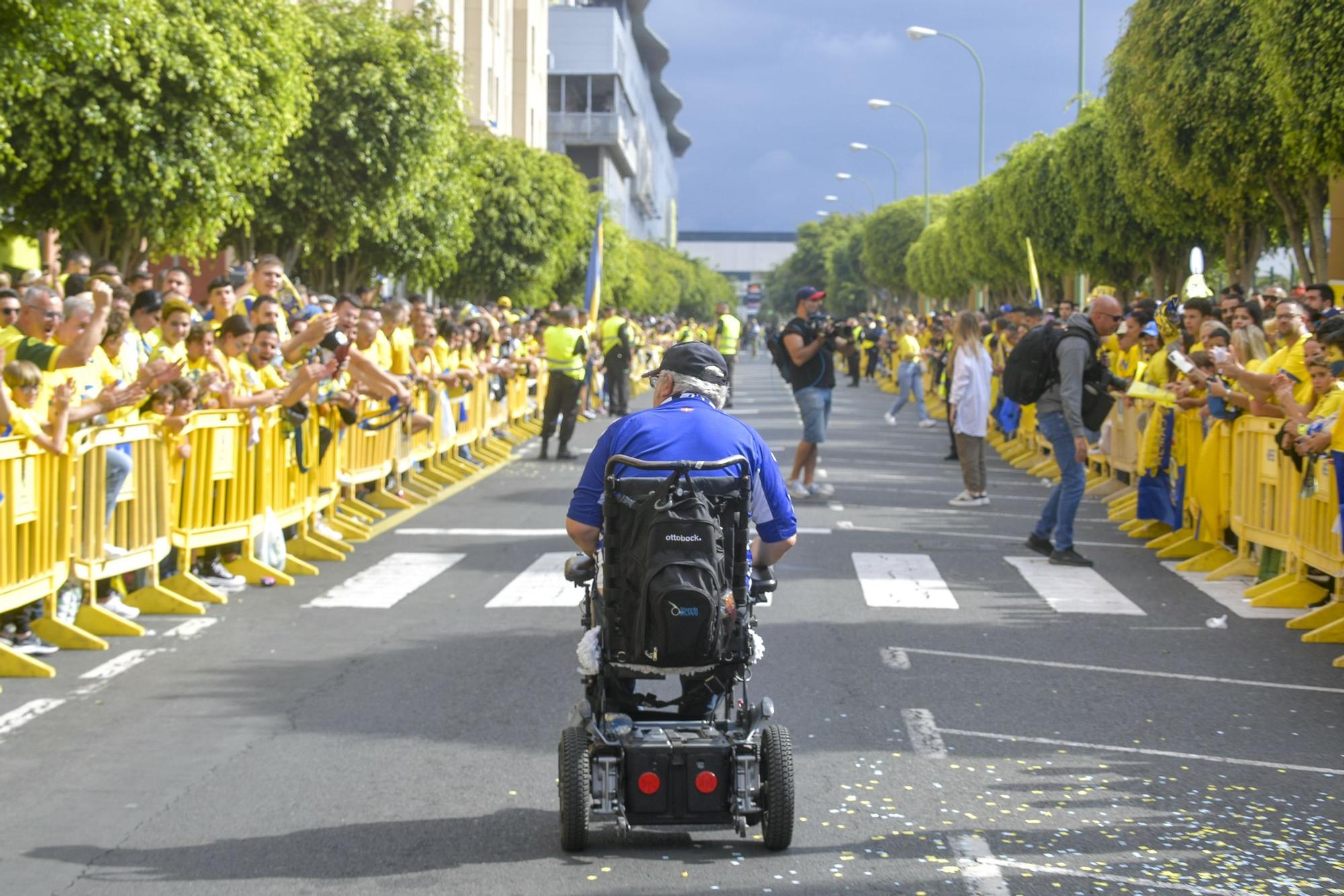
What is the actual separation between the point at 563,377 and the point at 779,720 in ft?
45.7

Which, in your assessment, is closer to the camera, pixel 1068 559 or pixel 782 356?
pixel 1068 559

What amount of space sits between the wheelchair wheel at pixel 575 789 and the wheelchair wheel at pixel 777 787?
55cm

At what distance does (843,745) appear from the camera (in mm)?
7086

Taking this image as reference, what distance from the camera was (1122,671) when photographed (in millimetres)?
8867

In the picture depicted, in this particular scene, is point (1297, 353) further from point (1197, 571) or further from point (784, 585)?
point (784, 585)

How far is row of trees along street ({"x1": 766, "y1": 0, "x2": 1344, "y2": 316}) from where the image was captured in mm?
16469

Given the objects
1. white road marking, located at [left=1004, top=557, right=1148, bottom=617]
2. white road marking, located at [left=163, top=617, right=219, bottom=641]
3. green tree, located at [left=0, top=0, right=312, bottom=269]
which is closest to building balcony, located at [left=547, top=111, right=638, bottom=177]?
green tree, located at [left=0, top=0, right=312, bottom=269]

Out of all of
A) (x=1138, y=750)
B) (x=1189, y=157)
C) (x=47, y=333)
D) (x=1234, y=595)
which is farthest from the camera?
(x=1189, y=157)

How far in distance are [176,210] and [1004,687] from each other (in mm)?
13764

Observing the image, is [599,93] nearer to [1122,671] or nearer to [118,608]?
[118,608]

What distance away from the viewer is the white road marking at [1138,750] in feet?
22.8

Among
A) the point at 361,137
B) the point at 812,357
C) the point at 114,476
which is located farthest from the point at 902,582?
the point at 361,137

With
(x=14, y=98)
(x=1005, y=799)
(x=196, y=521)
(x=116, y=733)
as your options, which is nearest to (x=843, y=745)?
(x=1005, y=799)

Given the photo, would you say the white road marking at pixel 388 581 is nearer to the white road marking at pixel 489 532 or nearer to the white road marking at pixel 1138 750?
the white road marking at pixel 489 532
